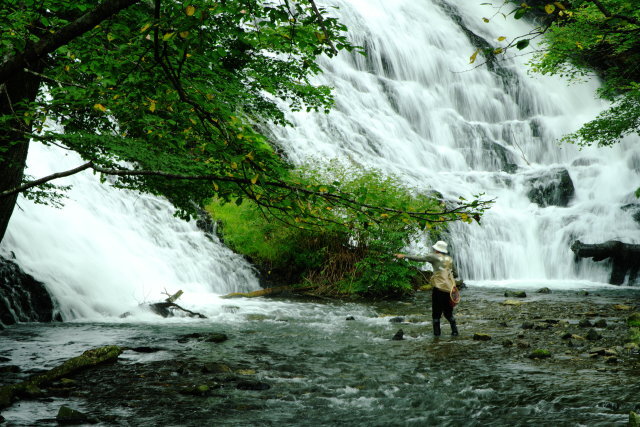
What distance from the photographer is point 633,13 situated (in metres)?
14.1

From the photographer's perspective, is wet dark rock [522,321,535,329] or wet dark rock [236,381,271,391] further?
wet dark rock [522,321,535,329]

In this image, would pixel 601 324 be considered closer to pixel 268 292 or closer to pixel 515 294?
pixel 515 294

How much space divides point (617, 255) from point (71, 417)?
18396 mm

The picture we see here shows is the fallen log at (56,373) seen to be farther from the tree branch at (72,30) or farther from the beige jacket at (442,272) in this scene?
the beige jacket at (442,272)

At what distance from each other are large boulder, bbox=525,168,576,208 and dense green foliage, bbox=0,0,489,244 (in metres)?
20.1

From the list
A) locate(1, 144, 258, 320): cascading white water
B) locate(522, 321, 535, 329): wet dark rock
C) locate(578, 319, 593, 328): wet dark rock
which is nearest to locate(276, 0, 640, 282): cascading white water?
locate(1, 144, 258, 320): cascading white water

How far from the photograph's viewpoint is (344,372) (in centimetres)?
748

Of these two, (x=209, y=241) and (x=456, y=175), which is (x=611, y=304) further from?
(x=456, y=175)

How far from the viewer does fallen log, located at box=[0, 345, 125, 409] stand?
19.1 ft

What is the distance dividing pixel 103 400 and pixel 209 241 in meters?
10.9

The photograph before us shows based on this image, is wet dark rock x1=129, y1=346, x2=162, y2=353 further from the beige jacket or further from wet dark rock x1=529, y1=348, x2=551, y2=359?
wet dark rock x1=529, y1=348, x2=551, y2=359

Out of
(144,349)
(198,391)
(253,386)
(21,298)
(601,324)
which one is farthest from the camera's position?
(21,298)

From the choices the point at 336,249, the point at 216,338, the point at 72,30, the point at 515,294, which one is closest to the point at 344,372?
the point at 216,338

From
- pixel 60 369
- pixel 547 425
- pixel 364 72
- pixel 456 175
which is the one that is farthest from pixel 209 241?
pixel 364 72
